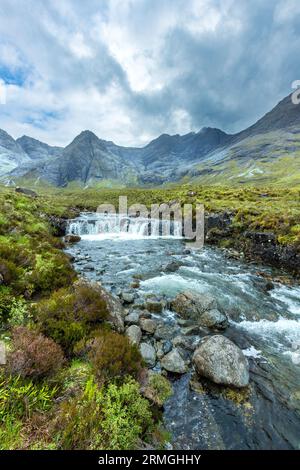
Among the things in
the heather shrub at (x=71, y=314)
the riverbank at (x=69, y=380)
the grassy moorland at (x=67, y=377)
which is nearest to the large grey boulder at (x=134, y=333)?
the riverbank at (x=69, y=380)

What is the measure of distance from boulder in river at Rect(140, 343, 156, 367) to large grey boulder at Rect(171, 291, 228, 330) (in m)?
2.82

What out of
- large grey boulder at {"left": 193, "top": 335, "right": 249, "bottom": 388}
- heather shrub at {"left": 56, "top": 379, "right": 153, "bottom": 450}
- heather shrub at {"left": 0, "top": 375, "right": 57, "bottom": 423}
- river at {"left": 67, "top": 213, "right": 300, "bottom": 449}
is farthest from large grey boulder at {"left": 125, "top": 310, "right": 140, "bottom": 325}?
heather shrub at {"left": 0, "top": 375, "right": 57, "bottom": 423}

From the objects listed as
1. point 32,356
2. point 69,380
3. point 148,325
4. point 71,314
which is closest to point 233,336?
point 148,325

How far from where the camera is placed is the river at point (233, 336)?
5.24 meters

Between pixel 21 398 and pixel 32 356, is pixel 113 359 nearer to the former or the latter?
pixel 32 356

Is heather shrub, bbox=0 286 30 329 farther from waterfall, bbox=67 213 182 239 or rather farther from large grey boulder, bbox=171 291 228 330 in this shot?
waterfall, bbox=67 213 182 239

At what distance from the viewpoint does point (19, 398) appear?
145 inches

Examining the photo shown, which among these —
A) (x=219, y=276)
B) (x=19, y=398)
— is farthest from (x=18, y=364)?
(x=219, y=276)

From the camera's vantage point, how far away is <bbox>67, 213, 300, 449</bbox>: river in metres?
5.24

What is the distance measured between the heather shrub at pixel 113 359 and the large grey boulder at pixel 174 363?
174 cm

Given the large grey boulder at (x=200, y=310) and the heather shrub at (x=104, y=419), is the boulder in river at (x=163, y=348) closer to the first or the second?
the large grey boulder at (x=200, y=310)

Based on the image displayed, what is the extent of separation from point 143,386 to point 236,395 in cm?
284

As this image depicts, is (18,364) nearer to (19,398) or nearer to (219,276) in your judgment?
(19,398)
